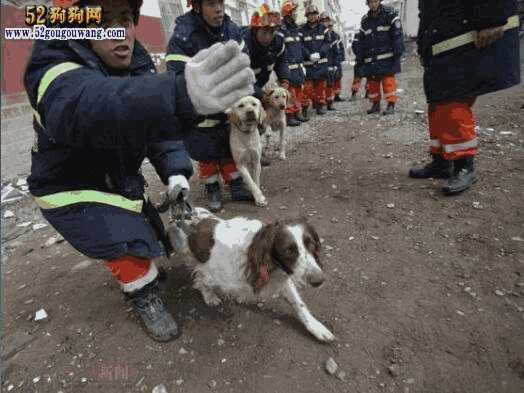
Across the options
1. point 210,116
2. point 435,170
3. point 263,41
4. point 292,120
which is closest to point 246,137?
point 210,116

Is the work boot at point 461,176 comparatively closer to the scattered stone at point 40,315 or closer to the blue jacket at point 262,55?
the blue jacket at point 262,55

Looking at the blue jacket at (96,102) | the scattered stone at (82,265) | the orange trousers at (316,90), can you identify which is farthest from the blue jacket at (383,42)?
the blue jacket at (96,102)

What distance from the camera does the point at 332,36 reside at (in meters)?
10.2

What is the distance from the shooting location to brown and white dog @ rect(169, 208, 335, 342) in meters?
2.06

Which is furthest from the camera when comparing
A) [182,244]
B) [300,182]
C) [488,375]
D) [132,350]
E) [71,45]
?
[300,182]

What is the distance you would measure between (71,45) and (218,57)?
3.26 feet

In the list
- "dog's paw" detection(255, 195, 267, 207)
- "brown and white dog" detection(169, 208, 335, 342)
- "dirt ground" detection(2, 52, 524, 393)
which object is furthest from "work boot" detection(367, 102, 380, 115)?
"brown and white dog" detection(169, 208, 335, 342)

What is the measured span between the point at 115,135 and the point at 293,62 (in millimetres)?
7193

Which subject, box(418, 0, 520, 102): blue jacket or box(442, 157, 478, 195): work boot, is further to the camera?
box(442, 157, 478, 195): work boot

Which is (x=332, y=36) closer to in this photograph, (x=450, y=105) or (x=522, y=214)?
(x=450, y=105)

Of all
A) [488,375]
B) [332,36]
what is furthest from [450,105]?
[332,36]

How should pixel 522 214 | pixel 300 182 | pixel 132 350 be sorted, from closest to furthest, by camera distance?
pixel 132 350, pixel 522 214, pixel 300 182

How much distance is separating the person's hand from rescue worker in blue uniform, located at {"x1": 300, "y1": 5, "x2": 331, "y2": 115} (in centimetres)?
550

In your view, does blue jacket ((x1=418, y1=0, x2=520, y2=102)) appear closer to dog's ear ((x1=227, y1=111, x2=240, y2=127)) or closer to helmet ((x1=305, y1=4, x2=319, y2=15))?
dog's ear ((x1=227, y1=111, x2=240, y2=127))
